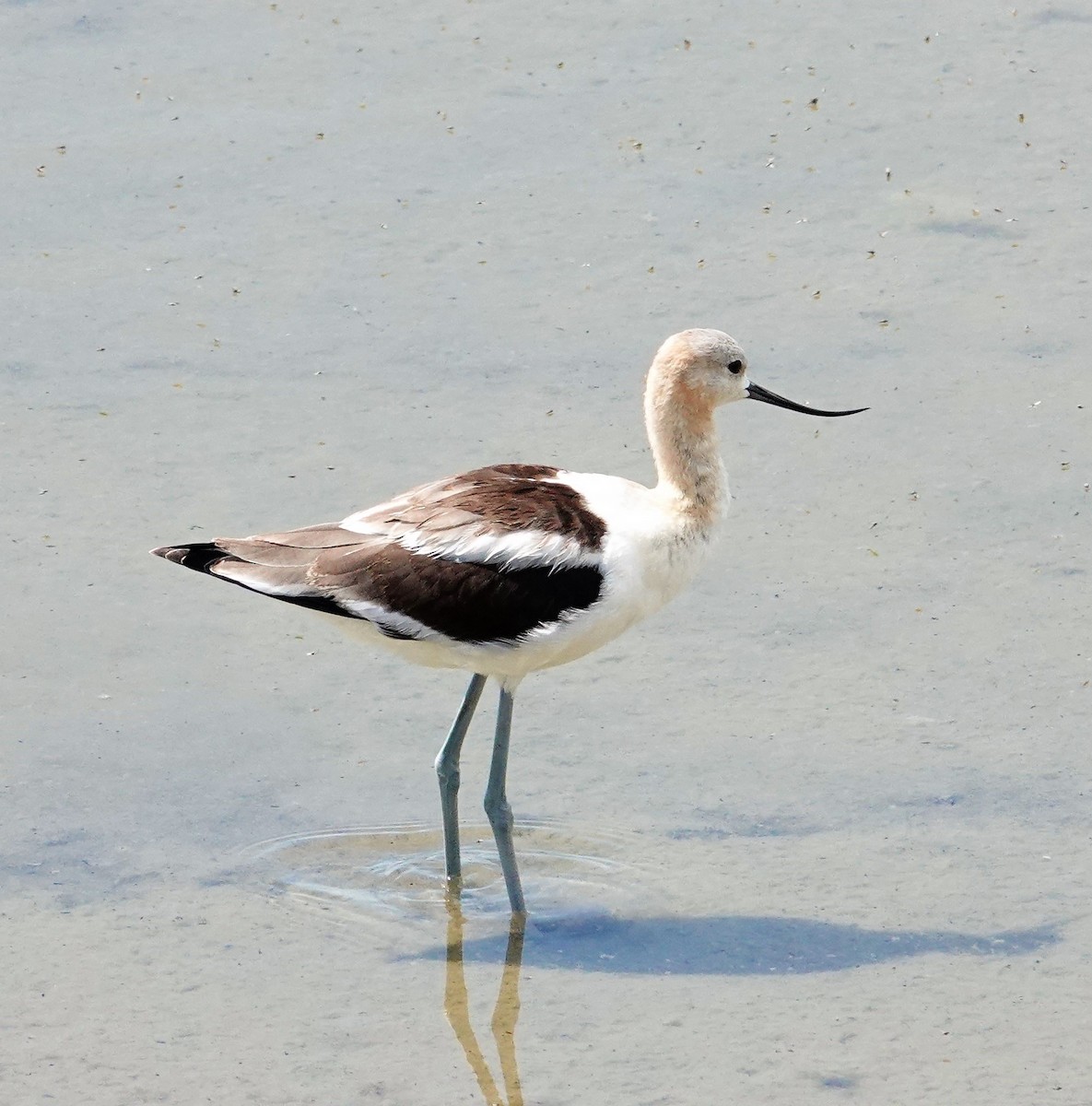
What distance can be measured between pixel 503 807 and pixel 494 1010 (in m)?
0.60

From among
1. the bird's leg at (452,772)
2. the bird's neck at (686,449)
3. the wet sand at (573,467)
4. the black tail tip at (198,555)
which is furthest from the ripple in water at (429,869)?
the bird's neck at (686,449)

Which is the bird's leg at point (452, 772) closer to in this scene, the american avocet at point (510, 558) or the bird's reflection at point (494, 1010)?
the american avocet at point (510, 558)

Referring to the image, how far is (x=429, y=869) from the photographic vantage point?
20.7 ft

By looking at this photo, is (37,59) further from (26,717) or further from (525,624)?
(525,624)

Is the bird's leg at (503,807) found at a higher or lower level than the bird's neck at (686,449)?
lower

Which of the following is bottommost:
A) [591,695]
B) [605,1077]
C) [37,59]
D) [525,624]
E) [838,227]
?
[605,1077]

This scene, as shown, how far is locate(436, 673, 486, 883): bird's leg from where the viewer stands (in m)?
6.18

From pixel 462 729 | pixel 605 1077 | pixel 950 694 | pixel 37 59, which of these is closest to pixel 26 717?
pixel 462 729

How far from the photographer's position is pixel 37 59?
35.0 ft

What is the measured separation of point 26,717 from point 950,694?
2819 millimetres

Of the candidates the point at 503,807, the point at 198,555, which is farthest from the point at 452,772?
the point at 198,555

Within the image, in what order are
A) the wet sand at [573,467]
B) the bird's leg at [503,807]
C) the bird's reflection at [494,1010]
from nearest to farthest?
the bird's reflection at [494,1010] < the wet sand at [573,467] < the bird's leg at [503,807]

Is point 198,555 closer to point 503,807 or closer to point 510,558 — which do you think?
point 510,558

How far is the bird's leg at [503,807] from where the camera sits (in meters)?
6.09
